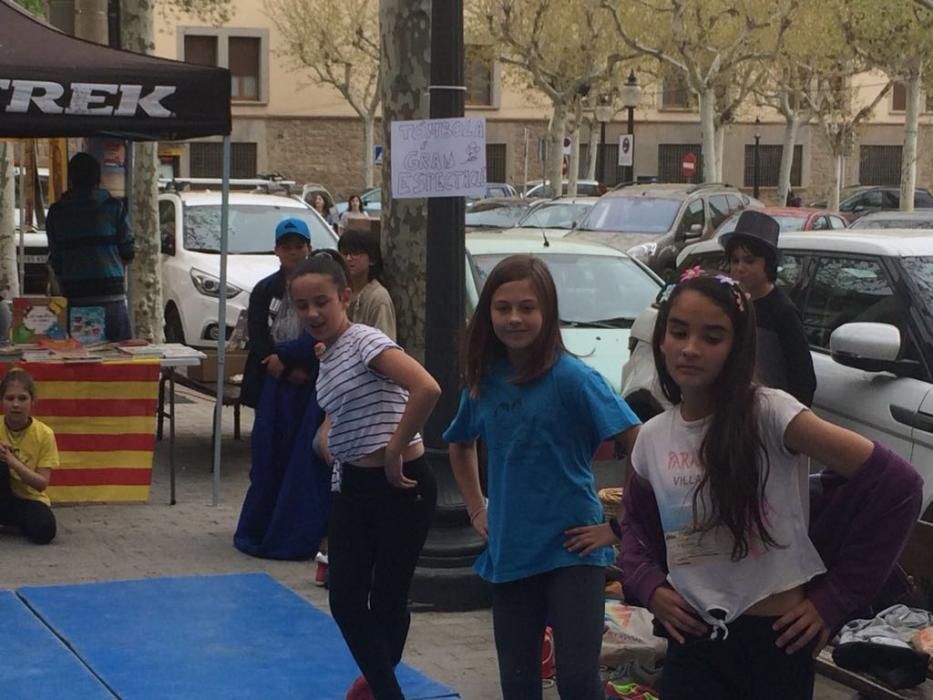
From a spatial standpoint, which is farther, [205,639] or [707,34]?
[707,34]

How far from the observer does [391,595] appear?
5371 mm

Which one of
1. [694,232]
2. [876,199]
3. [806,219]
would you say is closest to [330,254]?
[694,232]

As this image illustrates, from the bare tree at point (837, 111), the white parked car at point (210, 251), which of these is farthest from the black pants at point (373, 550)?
the bare tree at point (837, 111)

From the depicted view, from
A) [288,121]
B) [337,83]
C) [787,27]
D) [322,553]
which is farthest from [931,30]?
[322,553]

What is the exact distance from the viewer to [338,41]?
164 ft

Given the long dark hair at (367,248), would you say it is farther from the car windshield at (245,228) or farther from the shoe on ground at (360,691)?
the car windshield at (245,228)

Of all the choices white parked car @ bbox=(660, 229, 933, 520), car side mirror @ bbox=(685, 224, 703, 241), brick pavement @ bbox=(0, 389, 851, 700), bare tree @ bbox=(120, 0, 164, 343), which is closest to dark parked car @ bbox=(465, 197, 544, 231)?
car side mirror @ bbox=(685, 224, 703, 241)

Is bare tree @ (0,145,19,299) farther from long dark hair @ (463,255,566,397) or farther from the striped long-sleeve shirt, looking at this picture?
long dark hair @ (463,255,566,397)

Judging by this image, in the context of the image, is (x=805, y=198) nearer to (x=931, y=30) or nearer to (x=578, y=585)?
(x=931, y=30)

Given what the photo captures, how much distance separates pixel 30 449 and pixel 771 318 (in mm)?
4245

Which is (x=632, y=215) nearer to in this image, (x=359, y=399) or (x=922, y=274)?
(x=922, y=274)

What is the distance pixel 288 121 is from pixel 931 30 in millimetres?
24439

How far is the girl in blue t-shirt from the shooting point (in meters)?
4.46

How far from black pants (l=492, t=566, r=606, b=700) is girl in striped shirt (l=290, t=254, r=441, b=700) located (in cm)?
82
